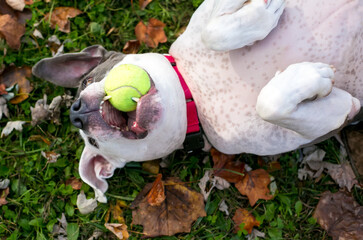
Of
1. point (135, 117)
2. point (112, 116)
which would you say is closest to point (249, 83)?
point (135, 117)

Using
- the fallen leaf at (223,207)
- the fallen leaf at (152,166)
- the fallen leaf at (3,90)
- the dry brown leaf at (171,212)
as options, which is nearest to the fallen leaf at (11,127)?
the fallen leaf at (3,90)

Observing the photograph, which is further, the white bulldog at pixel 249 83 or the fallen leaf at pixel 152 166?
the fallen leaf at pixel 152 166

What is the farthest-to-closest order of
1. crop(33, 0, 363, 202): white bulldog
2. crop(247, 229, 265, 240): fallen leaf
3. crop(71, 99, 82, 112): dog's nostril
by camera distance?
crop(247, 229, 265, 240): fallen leaf → crop(71, 99, 82, 112): dog's nostril → crop(33, 0, 363, 202): white bulldog

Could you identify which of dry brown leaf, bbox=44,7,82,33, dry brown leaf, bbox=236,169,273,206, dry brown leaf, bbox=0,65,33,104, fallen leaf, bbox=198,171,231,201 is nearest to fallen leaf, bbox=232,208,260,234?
dry brown leaf, bbox=236,169,273,206

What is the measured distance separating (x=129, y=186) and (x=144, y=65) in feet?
5.14

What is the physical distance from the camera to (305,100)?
225 cm

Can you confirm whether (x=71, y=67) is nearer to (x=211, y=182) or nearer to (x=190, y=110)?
(x=190, y=110)

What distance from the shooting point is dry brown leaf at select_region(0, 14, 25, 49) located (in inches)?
146

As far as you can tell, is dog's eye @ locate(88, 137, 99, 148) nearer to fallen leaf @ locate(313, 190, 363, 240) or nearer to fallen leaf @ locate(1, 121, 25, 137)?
fallen leaf @ locate(1, 121, 25, 137)

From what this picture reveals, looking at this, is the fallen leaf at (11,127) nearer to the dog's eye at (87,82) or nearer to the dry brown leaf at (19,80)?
the dry brown leaf at (19,80)

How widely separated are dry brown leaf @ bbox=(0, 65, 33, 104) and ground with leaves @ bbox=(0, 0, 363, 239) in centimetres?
1

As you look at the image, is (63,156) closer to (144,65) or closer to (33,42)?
(33,42)

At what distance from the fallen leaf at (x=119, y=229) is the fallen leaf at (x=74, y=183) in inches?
18.3

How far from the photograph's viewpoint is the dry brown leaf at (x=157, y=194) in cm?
346
